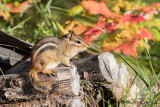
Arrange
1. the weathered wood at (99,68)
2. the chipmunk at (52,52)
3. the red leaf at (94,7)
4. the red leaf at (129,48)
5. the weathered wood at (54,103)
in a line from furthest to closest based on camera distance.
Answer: the red leaf at (94,7)
the red leaf at (129,48)
the weathered wood at (99,68)
the chipmunk at (52,52)
the weathered wood at (54,103)

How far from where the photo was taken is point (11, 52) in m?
2.73

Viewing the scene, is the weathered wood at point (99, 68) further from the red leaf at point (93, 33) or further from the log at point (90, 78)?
the red leaf at point (93, 33)

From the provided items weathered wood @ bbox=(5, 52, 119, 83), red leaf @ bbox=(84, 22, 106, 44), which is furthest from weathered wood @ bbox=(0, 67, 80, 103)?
red leaf @ bbox=(84, 22, 106, 44)

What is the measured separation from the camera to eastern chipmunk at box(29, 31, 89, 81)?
2.11 meters

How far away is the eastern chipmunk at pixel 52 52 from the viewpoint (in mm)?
2107

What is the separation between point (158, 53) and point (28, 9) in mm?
2744

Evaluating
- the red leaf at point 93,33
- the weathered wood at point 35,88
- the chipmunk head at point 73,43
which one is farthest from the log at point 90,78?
the red leaf at point 93,33

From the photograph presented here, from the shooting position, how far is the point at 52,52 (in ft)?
7.36

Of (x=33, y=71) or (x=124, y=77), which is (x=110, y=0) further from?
(x=33, y=71)

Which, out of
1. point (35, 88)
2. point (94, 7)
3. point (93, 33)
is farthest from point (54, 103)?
point (94, 7)

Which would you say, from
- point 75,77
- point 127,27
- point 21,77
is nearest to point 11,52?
point 21,77

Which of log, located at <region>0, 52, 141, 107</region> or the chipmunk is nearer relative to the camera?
log, located at <region>0, 52, 141, 107</region>

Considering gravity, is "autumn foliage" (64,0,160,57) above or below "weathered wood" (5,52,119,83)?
above

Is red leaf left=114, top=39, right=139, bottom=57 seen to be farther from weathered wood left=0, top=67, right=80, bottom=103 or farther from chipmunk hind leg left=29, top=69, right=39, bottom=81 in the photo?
chipmunk hind leg left=29, top=69, right=39, bottom=81
